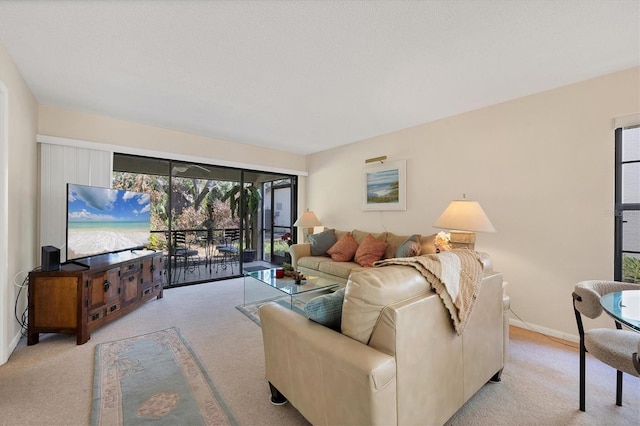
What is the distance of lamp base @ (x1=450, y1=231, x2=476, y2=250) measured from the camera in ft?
9.67

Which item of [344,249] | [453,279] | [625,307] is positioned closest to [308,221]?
[344,249]

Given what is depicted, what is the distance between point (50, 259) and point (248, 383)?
2.23 meters

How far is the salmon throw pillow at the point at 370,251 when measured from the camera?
3.83 m

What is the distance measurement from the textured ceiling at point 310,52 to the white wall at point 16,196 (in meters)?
0.23

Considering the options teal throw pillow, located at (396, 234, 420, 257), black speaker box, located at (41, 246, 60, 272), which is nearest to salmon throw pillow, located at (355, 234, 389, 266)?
teal throw pillow, located at (396, 234, 420, 257)

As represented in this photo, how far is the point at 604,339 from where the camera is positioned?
1548 mm

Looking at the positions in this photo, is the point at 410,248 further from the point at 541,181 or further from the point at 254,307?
the point at 254,307

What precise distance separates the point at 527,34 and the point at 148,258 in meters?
4.44

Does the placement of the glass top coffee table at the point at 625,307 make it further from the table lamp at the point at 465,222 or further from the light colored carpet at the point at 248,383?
the table lamp at the point at 465,222

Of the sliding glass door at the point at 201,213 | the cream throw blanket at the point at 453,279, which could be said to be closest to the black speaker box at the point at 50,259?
the sliding glass door at the point at 201,213

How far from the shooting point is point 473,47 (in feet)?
6.96

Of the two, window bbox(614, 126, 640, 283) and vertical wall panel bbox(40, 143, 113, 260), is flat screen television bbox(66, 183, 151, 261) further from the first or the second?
window bbox(614, 126, 640, 283)

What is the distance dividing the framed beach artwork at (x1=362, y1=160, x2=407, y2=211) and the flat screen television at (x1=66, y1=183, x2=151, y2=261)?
3309 mm

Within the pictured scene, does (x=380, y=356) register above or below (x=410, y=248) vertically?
below
